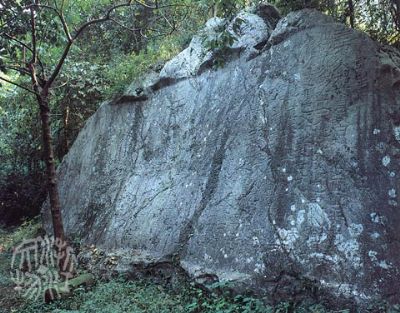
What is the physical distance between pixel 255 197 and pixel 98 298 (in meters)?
2.36

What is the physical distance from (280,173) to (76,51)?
7.14m

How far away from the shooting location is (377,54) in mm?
4582

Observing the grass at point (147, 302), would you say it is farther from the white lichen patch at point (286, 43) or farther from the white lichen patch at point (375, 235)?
the white lichen patch at point (286, 43)

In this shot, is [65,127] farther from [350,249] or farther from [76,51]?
[350,249]

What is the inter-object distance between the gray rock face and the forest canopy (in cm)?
113

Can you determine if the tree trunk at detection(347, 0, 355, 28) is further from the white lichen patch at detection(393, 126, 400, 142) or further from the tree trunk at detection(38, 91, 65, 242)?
the tree trunk at detection(38, 91, 65, 242)

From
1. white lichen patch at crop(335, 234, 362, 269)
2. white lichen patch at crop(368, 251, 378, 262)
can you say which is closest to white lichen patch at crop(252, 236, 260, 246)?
white lichen patch at crop(335, 234, 362, 269)

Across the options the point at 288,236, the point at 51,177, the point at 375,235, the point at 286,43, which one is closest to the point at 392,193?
the point at 375,235

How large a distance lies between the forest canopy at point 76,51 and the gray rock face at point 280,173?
1128 millimetres

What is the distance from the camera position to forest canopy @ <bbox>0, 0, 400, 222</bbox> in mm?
5930

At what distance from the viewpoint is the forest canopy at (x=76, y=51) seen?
5.93 m

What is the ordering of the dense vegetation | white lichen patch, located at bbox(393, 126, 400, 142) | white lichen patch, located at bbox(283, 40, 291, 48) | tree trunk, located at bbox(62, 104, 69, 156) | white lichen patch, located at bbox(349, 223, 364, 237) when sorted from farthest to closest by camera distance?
tree trunk, located at bbox(62, 104, 69, 156) < white lichen patch, located at bbox(283, 40, 291, 48) < the dense vegetation < white lichen patch, located at bbox(393, 126, 400, 142) < white lichen patch, located at bbox(349, 223, 364, 237)

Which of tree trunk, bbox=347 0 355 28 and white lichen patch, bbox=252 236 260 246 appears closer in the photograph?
white lichen patch, bbox=252 236 260 246

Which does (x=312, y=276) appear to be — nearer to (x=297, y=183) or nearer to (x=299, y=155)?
(x=297, y=183)
